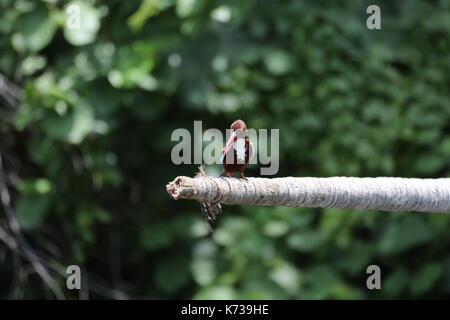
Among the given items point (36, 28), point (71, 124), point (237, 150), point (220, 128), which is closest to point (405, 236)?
point (220, 128)

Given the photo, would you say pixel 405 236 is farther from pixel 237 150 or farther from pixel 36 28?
pixel 237 150

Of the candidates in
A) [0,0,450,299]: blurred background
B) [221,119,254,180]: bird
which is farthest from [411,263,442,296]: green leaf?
[221,119,254,180]: bird

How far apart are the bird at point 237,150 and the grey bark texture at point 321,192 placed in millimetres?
62

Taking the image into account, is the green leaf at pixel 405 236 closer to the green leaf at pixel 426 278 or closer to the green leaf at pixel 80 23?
the green leaf at pixel 426 278

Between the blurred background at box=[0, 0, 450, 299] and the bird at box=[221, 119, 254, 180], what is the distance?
1.60 m

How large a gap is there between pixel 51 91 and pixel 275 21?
3.84ft

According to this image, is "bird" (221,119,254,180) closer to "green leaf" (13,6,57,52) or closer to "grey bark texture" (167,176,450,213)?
"grey bark texture" (167,176,450,213)

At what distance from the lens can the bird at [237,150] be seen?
5.09 feet

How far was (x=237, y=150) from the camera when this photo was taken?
61.2 inches

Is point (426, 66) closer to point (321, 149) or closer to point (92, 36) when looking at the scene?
point (321, 149)

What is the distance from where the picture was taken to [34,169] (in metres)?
3.61

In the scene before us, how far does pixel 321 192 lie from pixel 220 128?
2.03 meters
